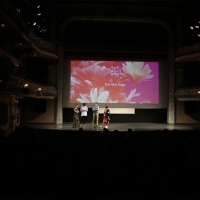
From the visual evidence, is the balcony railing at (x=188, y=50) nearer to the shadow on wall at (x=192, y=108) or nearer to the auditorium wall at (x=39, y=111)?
the shadow on wall at (x=192, y=108)

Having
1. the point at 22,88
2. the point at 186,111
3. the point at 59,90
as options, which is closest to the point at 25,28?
the point at 22,88

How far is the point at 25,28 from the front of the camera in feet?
45.3

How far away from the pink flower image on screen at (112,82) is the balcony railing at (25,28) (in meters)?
2.07

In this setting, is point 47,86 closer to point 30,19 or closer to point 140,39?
point 30,19

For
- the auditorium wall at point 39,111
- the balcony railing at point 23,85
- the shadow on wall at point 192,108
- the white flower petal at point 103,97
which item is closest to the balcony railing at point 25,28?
the balcony railing at point 23,85

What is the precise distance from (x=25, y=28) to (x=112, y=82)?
6.99 metres

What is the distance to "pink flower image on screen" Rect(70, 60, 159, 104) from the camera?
18.9m

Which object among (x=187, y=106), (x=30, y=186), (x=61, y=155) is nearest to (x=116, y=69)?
(x=187, y=106)

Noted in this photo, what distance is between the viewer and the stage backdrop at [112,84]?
18.9 m

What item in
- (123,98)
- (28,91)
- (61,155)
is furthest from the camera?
(123,98)

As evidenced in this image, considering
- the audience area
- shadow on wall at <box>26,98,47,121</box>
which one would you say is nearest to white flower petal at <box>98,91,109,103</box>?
shadow on wall at <box>26,98,47,121</box>

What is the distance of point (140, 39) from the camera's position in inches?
782

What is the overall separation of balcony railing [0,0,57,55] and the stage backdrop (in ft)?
6.47

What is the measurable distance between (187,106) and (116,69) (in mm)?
5456
